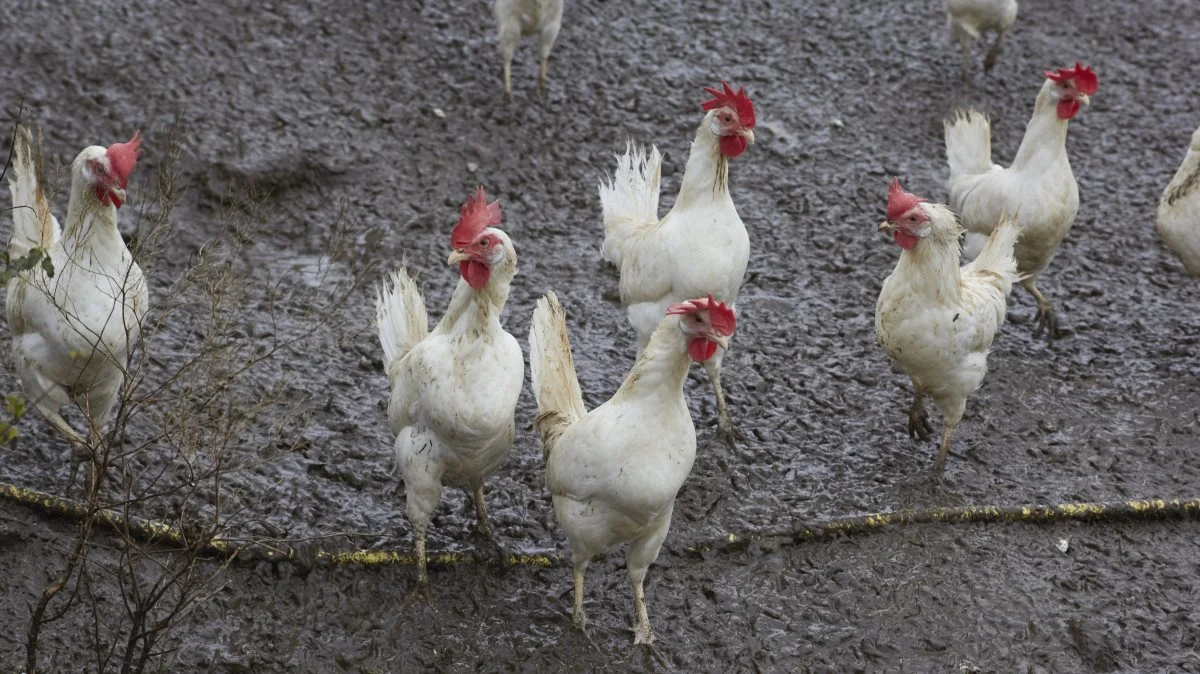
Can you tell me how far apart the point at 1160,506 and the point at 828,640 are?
182cm

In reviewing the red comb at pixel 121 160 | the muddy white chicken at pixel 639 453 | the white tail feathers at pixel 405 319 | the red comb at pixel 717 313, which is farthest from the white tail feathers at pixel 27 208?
the red comb at pixel 717 313

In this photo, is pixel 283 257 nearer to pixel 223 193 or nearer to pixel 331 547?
pixel 223 193

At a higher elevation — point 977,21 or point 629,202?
point 977,21

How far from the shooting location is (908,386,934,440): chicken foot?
224 inches

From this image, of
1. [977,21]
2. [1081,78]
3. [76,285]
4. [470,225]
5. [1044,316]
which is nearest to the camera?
[470,225]

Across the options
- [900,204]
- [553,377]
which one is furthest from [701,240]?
[553,377]

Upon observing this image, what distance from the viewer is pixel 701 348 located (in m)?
3.92

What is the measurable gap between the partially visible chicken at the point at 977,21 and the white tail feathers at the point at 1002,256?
137 inches

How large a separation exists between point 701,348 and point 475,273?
35.2 inches

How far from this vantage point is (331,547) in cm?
468

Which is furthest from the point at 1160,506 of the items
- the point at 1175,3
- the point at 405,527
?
the point at 1175,3

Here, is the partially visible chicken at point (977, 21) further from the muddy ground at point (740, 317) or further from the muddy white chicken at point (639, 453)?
the muddy white chicken at point (639, 453)

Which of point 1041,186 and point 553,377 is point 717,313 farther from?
point 1041,186

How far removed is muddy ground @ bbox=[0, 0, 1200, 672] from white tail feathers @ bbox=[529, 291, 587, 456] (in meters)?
0.71
